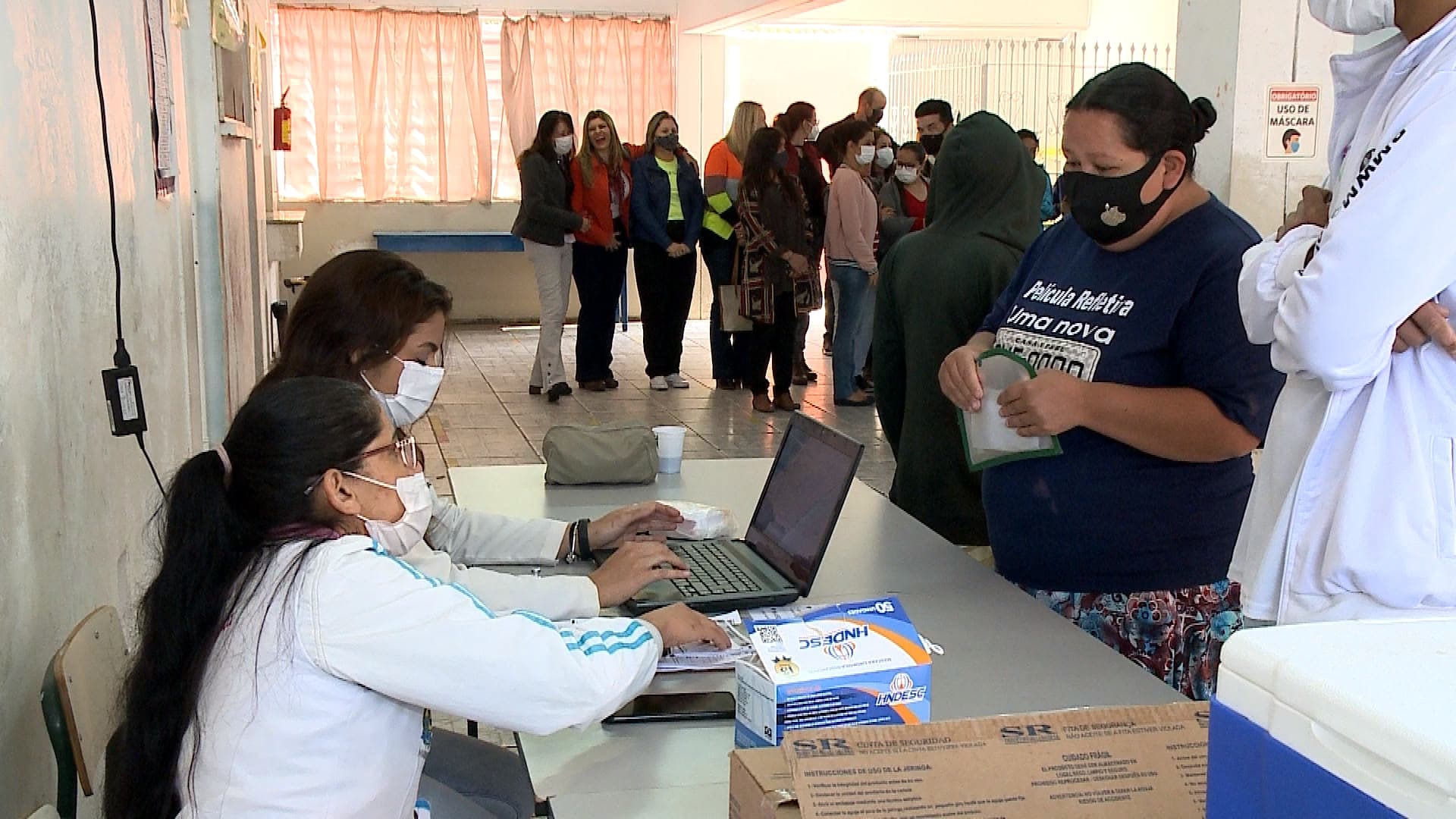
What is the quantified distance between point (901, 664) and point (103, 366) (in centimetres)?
159

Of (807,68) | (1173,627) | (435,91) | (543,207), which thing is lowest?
(1173,627)

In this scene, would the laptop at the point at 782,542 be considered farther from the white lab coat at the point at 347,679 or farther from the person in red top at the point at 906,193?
the person in red top at the point at 906,193

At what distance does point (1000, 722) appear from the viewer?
111 centimetres

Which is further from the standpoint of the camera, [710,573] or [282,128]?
[282,128]

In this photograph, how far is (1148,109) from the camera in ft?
6.68

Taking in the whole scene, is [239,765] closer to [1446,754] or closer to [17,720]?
[17,720]

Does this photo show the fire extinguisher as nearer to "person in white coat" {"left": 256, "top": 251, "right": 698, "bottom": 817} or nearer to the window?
the window

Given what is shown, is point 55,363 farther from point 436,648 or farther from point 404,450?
point 436,648

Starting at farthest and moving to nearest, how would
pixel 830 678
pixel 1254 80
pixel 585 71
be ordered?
pixel 585 71, pixel 1254 80, pixel 830 678

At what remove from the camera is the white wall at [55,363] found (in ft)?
5.31

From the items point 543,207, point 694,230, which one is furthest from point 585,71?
point 543,207

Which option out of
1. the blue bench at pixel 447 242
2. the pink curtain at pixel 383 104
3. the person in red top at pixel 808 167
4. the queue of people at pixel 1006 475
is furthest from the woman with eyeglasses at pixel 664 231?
the queue of people at pixel 1006 475

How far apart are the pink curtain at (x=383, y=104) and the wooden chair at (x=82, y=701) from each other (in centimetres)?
968

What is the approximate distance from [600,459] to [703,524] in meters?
0.47
